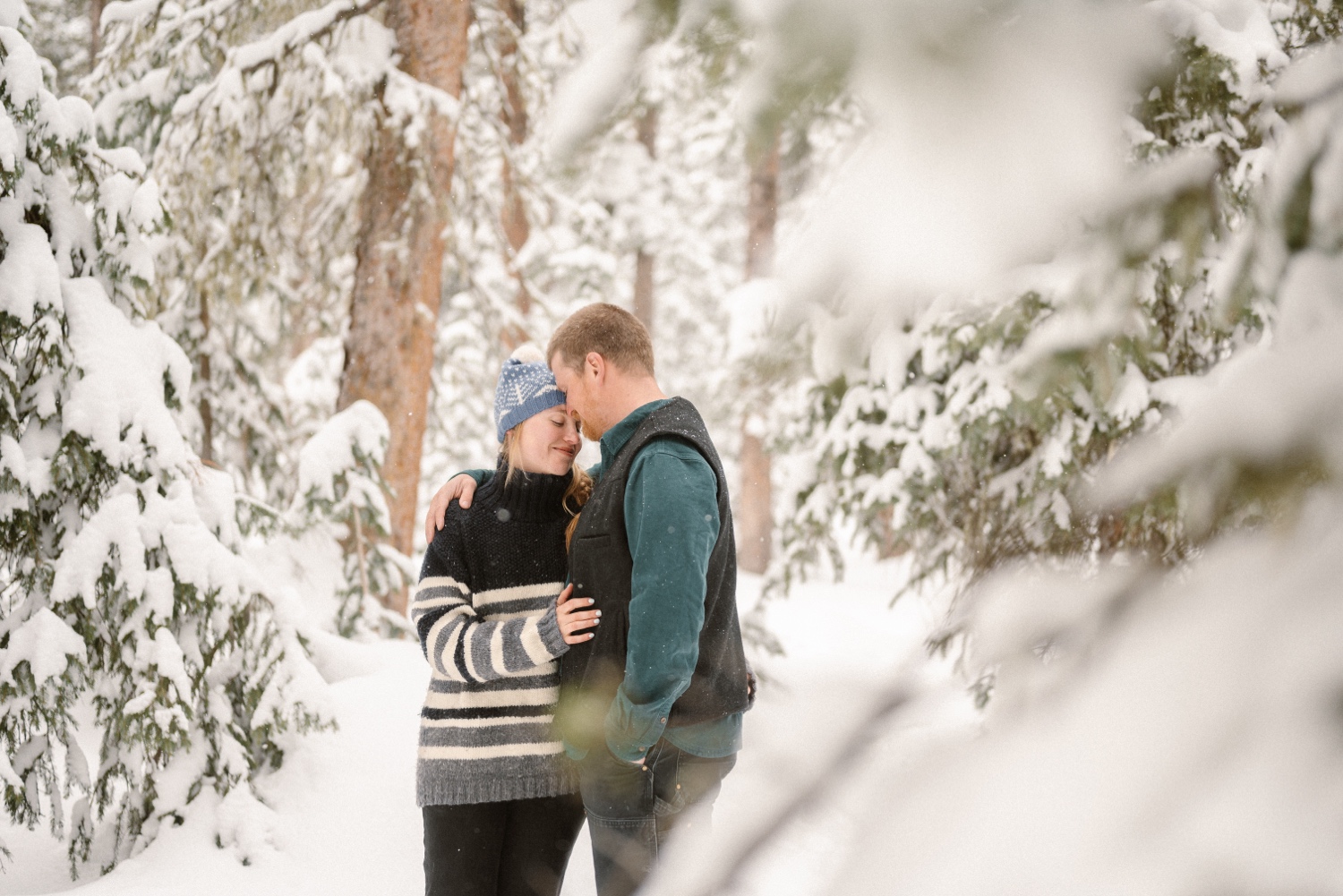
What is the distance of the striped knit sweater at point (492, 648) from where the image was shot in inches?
87.4

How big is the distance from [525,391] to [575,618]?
2.19 feet

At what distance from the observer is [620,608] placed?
7.09ft

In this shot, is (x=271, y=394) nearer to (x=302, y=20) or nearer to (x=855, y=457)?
(x=302, y=20)

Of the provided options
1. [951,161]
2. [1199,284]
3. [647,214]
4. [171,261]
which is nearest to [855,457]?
[1199,284]

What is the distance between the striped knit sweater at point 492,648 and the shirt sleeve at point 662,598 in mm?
269

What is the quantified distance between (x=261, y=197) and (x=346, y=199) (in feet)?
1.95

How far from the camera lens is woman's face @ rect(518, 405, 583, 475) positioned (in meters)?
2.43

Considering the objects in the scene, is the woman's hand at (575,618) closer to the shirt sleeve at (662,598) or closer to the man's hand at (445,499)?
the shirt sleeve at (662,598)

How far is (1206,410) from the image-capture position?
0.52 meters

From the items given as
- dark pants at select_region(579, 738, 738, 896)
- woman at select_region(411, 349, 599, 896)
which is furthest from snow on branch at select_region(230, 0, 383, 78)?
dark pants at select_region(579, 738, 738, 896)

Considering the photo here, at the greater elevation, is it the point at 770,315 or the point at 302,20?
the point at 302,20

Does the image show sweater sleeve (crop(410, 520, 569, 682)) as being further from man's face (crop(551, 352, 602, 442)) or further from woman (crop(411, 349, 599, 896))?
man's face (crop(551, 352, 602, 442))

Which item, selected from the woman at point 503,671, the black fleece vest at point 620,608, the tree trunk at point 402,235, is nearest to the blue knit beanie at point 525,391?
the woman at point 503,671

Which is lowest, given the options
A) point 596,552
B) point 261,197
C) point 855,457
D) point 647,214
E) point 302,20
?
point 596,552
